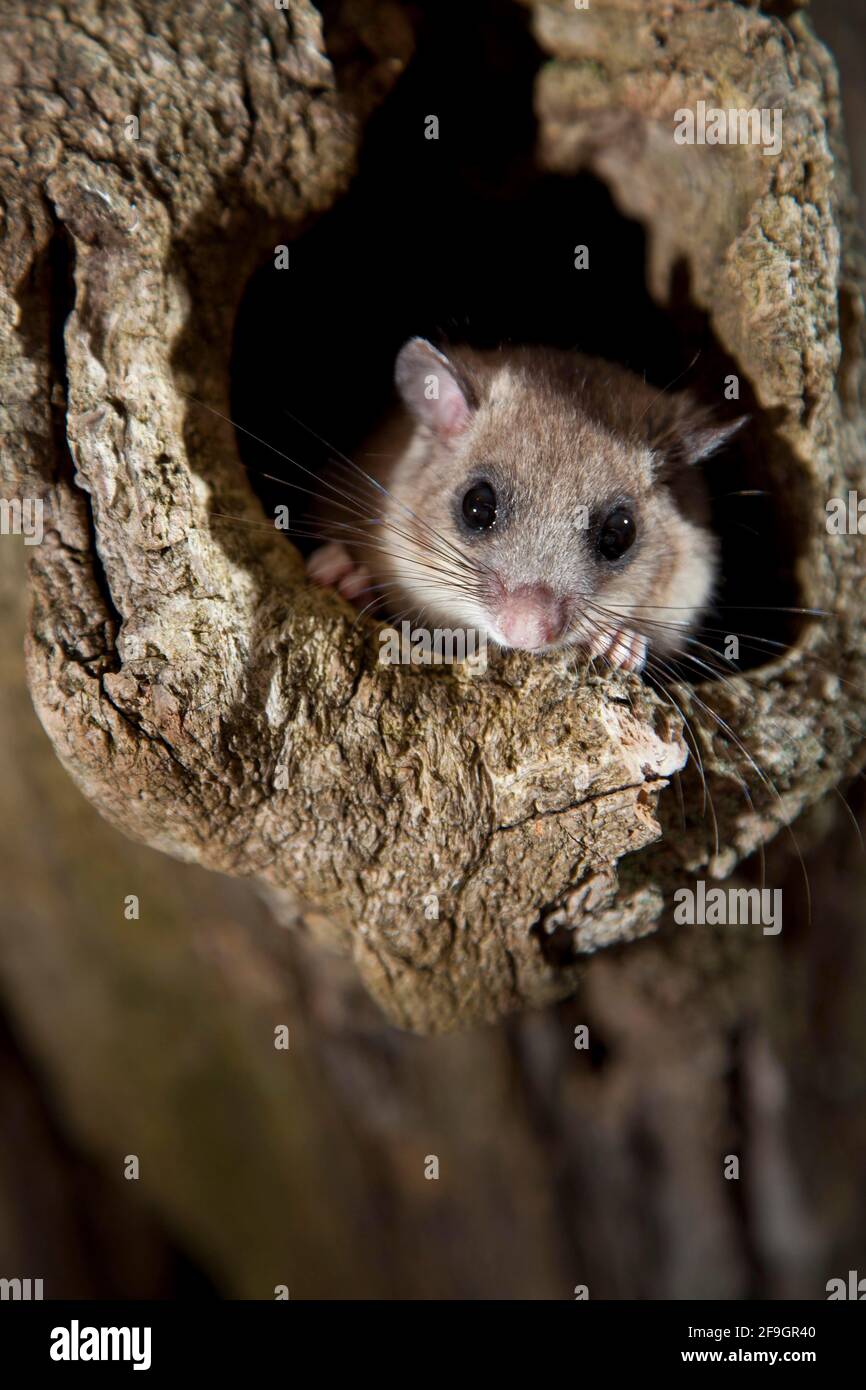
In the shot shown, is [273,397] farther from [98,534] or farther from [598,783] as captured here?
[598,783]

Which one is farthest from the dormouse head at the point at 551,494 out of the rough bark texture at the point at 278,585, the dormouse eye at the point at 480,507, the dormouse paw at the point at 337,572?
the rough bark texture at the point at 278,585

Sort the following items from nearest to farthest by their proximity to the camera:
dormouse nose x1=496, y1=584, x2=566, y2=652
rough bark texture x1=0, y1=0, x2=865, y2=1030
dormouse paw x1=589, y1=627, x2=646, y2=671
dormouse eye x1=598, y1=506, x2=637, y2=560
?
rough bark texture x1=0, y1=0, x2=865, y2=1030 < dormouse nose x1=496, y1=584, x2=566, y2=652 < dormouse paw x1=589, y1=627, x2=646, y2=671 < dormouse eye x1=598, y1=506, x2=637, y2=560

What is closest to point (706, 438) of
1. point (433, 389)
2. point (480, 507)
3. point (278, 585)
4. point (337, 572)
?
point (480, 507)

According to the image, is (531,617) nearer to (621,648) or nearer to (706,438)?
(621,648)

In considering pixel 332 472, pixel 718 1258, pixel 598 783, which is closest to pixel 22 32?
pixel 332 472

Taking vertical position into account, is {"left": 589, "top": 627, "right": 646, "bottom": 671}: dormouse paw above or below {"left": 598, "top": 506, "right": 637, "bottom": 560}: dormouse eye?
below

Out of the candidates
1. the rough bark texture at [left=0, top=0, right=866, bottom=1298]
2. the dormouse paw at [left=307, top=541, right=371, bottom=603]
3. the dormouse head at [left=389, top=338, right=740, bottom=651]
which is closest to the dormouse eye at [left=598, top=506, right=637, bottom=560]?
the dormouse head at [left=389, top=338, right=740, bottom=651]

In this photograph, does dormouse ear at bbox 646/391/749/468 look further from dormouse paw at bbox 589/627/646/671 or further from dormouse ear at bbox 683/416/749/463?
dormouse paw at bbox 589/627/646/671
